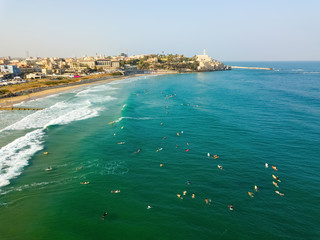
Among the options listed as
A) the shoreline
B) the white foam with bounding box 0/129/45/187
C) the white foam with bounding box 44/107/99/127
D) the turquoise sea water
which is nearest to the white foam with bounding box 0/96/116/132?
the white foam with bounding box 44/107/99/127

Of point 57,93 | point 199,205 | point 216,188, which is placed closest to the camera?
point 199,205

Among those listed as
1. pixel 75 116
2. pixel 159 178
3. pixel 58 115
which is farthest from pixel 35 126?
pixel 159 178

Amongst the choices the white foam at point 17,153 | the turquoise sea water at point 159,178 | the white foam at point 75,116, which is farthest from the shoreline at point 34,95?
the white foam at point 17,153

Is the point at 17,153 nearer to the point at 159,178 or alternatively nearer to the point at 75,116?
the point at 75,116

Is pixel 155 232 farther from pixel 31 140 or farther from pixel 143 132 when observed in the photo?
pixel 31 140

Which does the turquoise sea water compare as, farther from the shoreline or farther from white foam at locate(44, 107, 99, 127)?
the shoreline

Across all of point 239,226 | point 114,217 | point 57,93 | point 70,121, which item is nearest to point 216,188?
point 239,226

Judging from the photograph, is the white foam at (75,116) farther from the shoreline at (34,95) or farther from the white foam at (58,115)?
the shoreline at (34,95)
